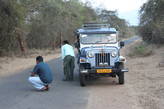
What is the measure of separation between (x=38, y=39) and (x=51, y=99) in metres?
35.1

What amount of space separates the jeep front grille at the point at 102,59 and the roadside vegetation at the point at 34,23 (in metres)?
8.01

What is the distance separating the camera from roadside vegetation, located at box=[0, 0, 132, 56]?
27.8 meters

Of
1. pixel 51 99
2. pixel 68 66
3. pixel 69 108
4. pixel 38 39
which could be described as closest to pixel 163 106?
pixel 69 108

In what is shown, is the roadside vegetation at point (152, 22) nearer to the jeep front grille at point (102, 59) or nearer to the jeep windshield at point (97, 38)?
the jeep windshield at point (97, 38)

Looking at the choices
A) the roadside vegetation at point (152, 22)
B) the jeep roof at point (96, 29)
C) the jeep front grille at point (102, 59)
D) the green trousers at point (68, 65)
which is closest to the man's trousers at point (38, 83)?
the jeep front grille at point (102, 59)

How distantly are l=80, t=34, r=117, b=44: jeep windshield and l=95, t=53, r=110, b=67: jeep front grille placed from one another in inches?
69.4

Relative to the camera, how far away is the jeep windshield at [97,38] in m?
15.5

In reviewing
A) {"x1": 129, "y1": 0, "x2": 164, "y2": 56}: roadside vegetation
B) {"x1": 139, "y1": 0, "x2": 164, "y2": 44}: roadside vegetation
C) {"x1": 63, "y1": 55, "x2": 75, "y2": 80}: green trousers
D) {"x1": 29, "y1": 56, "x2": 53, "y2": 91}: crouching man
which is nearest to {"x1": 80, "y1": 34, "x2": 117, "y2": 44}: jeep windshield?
{"x1": 63, "y1": 55, "x2": 75, "y2": 80}: green trousers

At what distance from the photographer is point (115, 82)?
15.0 m

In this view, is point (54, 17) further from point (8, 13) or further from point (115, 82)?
point (115, 82)

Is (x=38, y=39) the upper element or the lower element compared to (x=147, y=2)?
lower

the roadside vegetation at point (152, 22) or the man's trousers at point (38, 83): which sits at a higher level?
the roadside vegetation at point (152, 22)

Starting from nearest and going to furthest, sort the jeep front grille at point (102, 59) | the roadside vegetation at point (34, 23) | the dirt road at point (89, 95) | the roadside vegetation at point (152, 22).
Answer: the dirt road at point (89, 95), the jeep front grille at point (102, 59), the roadside vegetation at point (34, 23), the roadside vegetation at point (152, 22)

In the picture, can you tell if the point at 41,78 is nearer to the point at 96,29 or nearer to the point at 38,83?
the point at 38,83
